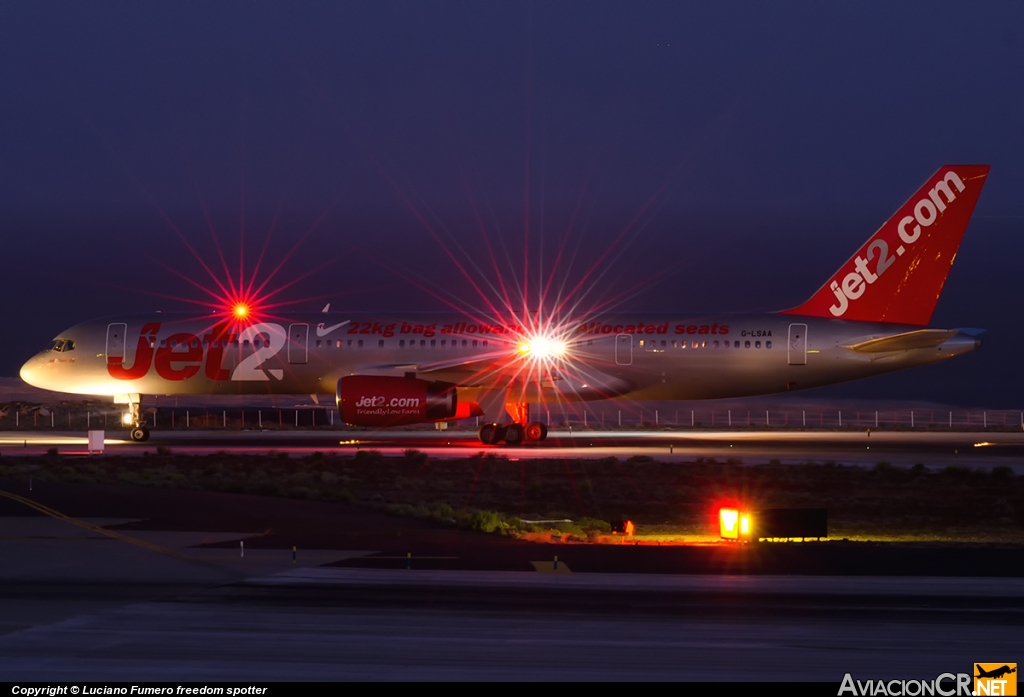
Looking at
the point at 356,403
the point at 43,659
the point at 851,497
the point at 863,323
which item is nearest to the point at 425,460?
the point at 356,403

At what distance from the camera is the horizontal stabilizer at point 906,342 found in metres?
37.5

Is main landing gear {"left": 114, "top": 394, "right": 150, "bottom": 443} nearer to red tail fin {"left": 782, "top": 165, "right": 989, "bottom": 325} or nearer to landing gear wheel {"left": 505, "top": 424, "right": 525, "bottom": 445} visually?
landing gear wheel {"left": 505, "top": 424, "right": 525, "bottom": 445}

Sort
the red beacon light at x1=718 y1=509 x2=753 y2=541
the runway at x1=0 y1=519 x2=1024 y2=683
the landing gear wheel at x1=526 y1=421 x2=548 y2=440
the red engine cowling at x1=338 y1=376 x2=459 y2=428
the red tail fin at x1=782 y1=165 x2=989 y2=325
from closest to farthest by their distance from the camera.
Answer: the runway at x1=0 y1=519 x2=1024 y2=683
the red beacon light at x1=718 y1=509 x2=753 y2=541
the red engine cowling at x1=338 y1=376 x2=459 y2=428
the red tail fin at x1=782 y1=165 x2=989 y2=325
the landing gear wheel at x1=526 y1=421 x2=548 y2=440

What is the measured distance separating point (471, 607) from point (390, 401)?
2511cm

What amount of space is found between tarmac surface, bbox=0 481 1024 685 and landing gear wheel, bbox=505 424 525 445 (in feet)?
67.4

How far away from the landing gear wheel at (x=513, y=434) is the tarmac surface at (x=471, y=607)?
67.4 feet

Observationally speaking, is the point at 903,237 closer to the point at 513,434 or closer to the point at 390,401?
the point at 513,434

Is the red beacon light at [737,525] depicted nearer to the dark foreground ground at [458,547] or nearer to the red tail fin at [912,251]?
the dark foreground ground at [458,547]

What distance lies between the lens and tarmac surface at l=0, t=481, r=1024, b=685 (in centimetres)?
961

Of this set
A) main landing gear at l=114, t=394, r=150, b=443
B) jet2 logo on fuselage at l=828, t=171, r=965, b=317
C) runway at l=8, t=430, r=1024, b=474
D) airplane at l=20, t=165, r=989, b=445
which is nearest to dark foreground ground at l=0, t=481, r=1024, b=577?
runway at l=8, t=430, r=1024, b=474

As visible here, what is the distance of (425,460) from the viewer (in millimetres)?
32562

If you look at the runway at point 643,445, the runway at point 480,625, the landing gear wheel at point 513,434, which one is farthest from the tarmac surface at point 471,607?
the landing gear wheel at point 513,434

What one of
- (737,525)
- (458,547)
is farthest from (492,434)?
(458,547)

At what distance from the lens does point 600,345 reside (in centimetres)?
3966
